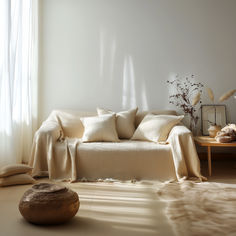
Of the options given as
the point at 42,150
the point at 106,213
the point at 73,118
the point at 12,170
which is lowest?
the point at 106,213

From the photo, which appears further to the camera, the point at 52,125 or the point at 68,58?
the point at 68,58

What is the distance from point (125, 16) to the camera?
4871mm

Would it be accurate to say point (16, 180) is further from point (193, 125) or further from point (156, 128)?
point (193, 125)

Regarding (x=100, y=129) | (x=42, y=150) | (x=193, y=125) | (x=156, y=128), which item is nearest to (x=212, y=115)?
(x=193, y=125)

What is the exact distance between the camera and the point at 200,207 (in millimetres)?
2697

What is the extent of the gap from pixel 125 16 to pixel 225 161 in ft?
8.72

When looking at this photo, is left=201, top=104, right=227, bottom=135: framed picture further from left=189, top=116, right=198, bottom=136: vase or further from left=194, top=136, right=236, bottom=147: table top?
left=194, top=136, right=236, bottom=147: table top

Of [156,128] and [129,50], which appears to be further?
[129,50]

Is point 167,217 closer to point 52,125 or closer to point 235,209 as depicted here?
point 235,209

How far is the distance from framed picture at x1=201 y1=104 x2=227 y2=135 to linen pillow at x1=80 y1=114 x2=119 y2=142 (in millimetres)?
1463

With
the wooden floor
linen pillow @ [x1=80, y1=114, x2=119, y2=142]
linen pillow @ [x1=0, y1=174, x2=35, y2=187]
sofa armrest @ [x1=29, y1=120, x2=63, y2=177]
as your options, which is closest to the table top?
the wooden floor

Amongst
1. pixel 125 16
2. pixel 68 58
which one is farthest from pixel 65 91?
pixel 125 16

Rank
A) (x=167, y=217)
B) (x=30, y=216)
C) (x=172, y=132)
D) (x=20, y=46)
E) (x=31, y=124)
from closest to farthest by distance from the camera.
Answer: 1. (x=30, y=216)
2. (x=167, y=217)
3. (x=172, y=132)
4. (x=20, y=46)
5. (x=31, y=124)

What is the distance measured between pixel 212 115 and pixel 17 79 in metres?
2.84
